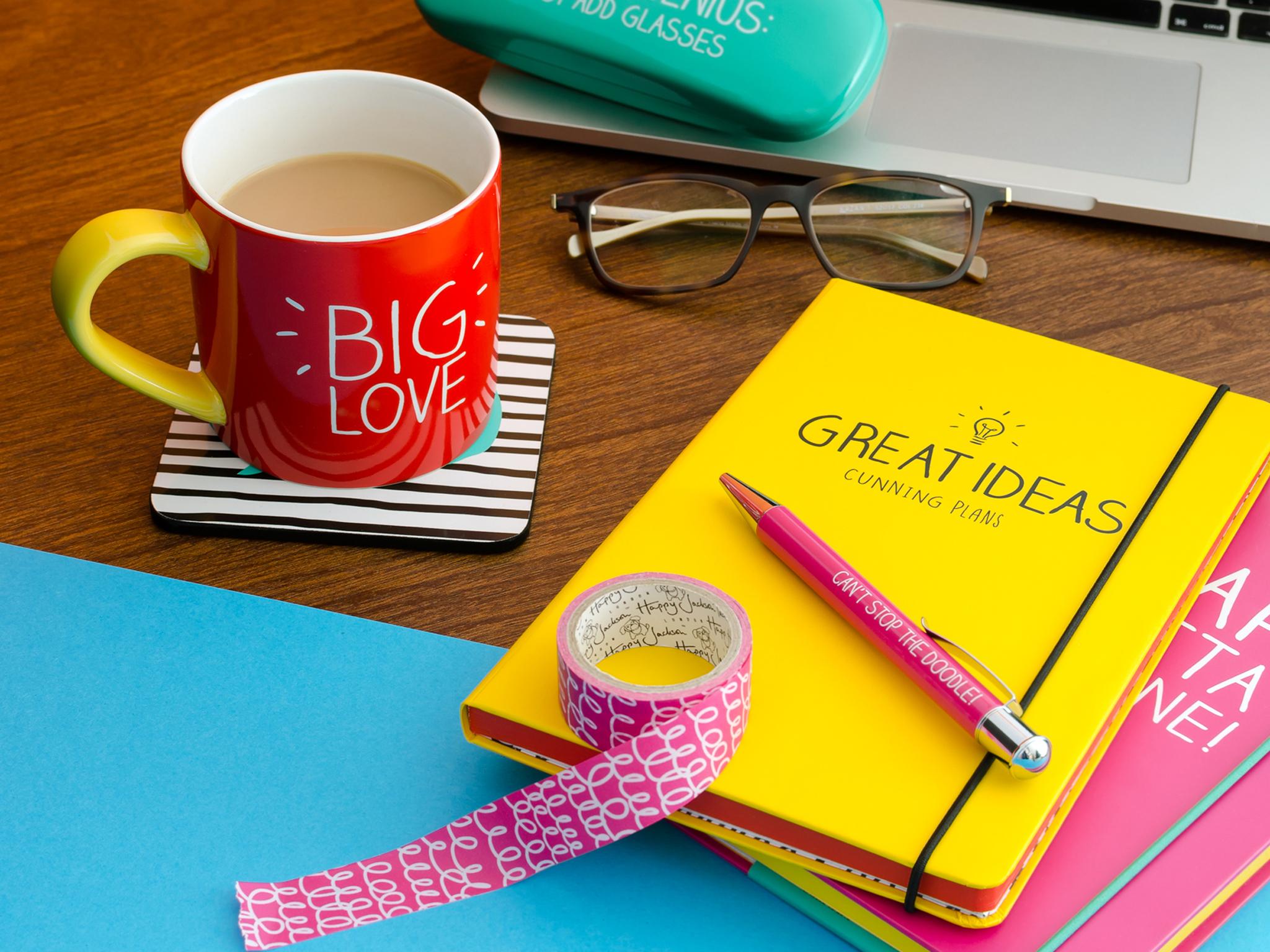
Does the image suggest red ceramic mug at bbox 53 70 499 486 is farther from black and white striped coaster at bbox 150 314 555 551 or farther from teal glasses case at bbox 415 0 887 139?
teal glasses case at bbox 415 0 887 139

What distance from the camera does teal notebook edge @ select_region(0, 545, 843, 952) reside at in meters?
0.44

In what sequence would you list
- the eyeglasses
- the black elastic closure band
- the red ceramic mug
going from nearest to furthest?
the black elastic closure band, the red ceramic mug, the eyeglasses

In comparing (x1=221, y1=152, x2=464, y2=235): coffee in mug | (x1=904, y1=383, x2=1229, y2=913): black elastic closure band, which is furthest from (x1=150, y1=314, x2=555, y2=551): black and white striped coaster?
(x1=904, y1=383, x2=1229, y2=913): black elastic closure band

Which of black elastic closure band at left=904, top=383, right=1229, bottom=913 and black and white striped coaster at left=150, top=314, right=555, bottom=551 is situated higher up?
black elastic closure band at left=904, top=383, right=1229, bottom=913

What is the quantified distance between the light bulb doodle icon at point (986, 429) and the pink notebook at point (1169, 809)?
0.37ft

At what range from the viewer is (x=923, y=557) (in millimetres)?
513

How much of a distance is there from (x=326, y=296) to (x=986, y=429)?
305mm

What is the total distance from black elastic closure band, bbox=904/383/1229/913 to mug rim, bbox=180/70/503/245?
31cm

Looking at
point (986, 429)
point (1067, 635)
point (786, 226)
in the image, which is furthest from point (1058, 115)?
point (1067, 635)

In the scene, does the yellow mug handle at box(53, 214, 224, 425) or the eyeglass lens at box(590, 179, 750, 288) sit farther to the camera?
the eyeglass lens at box(590, 179, 750, 288)

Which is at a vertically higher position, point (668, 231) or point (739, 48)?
point (739, 48)

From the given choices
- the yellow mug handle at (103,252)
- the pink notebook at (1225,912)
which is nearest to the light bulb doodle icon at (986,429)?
the pink notebook at (1225,912)

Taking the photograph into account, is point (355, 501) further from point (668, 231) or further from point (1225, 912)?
point (1225, 912)

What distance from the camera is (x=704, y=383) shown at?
67 cm
